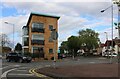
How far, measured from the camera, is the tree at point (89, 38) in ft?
415

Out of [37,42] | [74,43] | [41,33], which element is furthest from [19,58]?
[74,43]

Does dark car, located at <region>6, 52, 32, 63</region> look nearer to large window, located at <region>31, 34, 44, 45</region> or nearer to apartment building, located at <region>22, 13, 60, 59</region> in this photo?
apartment building, located at <region>22, 13, 60, 59</region>

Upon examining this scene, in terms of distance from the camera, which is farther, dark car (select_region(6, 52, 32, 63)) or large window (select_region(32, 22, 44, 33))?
large window (select_region(32, 22, 44, 33))

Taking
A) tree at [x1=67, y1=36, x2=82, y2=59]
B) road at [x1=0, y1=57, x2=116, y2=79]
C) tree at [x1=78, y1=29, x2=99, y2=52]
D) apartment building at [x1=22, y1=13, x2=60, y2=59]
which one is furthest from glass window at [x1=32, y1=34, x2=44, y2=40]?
tree at [x1=78, y1=29, x2=99, y2=52]

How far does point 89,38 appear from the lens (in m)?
128

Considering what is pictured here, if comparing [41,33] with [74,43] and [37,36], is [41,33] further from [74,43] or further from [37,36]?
[74,43]

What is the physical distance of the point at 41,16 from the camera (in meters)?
74.4

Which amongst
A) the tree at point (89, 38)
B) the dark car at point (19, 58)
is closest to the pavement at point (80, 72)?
the dark car at point (19, 58)

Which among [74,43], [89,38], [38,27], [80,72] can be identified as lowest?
[80,72]

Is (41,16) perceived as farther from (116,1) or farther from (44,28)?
(116,1)

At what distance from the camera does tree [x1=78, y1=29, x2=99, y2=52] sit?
415ft

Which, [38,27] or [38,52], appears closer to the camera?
[38,52]

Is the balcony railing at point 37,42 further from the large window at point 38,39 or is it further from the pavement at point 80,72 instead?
the pavement at point 80,72

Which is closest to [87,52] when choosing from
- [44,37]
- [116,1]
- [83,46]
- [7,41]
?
[83,46]
